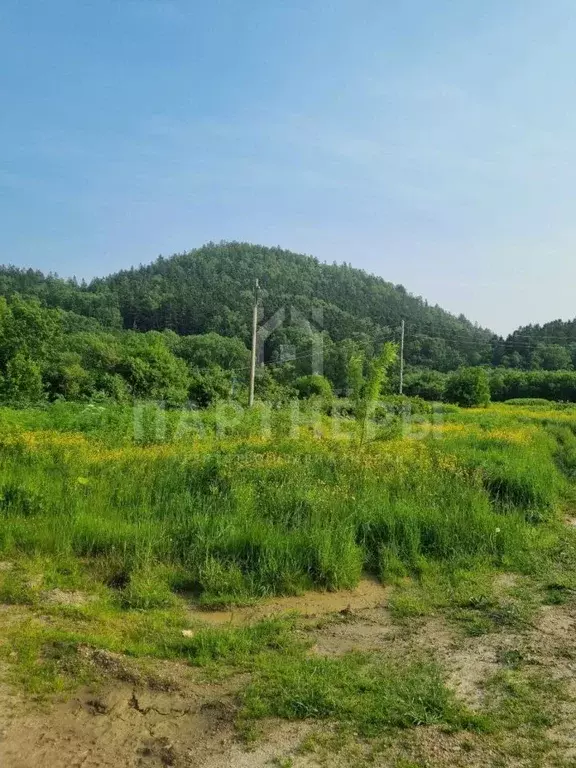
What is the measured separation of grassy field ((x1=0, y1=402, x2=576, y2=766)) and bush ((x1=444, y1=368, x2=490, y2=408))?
29.5 metres

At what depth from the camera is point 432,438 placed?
15500 mm

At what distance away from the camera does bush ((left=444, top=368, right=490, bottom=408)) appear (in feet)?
134

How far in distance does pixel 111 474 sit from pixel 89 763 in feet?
20.4

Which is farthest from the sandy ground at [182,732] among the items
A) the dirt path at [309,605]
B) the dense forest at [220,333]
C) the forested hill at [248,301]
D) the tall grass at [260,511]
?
the forested hill at [248,301]

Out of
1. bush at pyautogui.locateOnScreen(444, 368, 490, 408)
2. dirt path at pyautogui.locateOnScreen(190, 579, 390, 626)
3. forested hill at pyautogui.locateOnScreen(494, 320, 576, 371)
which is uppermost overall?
forested hill at pyautogui.locateOnScreen(494, 320, 576, 371)

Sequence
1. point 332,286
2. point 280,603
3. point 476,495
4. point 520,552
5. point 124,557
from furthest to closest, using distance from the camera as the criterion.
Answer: point 332,286
point 476,495
point 520,552
point 124,557
point 280,603

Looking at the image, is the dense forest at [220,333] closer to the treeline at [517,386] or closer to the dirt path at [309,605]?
the treeline at [517,386]

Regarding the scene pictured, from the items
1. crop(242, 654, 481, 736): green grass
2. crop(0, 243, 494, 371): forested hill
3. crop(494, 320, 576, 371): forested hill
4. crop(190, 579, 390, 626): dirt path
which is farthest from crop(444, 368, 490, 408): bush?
crop(242, 654, 481, 736): green grass

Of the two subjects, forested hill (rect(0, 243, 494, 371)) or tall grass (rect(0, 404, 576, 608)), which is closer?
tall grass (rect(0, 404, 576, 608))

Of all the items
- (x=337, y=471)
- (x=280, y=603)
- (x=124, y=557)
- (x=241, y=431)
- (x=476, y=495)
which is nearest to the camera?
(x=280, y=603)

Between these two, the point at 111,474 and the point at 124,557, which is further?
the point at 111,474

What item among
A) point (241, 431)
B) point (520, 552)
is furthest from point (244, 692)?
point (241, 431)

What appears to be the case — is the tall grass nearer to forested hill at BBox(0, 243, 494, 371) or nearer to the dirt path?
the dirt path

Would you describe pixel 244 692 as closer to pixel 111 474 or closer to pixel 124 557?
pixel 124 557
